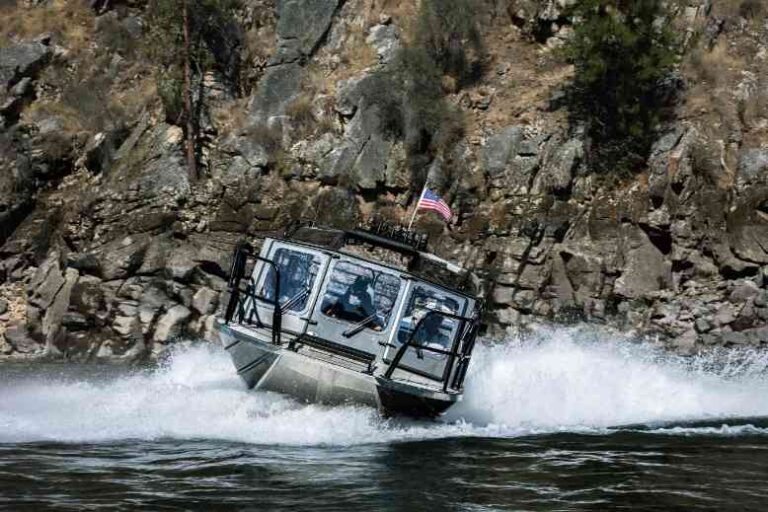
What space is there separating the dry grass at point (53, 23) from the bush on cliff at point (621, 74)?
793 inches

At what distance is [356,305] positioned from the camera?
1356cm

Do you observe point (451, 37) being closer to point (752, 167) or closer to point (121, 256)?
point (752, 167)

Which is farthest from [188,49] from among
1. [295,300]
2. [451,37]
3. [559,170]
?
[295,300]

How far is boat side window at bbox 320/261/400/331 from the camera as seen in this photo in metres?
13.5

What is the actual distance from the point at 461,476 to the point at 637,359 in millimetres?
11734

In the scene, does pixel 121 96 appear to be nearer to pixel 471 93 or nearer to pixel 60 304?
pixel 60 304

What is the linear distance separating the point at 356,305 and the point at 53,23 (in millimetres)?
29288

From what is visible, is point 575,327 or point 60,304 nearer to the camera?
point 575,327

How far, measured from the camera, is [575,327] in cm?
2494

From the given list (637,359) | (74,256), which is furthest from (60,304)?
(637,359)

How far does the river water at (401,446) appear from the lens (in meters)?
8.70

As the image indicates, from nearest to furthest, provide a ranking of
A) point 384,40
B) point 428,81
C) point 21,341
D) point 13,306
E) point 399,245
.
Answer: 1. point 399,245
2. point 21,341
3. point 13,306
4. point 428,81
5. point 384,40

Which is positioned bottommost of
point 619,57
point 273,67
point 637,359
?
point 637,359

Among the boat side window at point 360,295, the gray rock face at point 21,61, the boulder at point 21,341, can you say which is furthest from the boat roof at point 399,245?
the gray rock face at point 21,61
